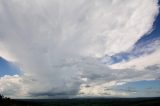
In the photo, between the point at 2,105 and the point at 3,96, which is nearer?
the point at 2,105

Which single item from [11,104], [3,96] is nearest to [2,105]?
[11,104]

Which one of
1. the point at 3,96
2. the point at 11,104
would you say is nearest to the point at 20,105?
the point at 11,104

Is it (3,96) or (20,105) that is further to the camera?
(3,96)

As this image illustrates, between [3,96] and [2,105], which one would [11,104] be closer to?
[2,105]

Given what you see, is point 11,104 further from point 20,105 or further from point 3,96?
point 3,96

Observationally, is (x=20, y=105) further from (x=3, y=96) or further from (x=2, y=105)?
(x=3, y=96)
